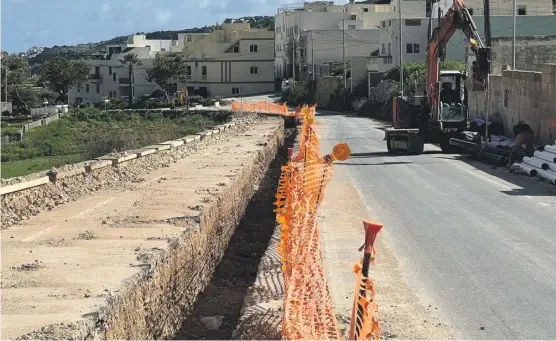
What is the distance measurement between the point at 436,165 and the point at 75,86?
89069 mm

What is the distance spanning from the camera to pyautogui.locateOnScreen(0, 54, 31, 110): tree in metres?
91.9

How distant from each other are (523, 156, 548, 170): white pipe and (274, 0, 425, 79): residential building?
59.7m

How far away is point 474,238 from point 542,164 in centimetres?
917

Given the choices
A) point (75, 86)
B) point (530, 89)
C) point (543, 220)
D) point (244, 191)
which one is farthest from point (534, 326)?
point (75, 86)

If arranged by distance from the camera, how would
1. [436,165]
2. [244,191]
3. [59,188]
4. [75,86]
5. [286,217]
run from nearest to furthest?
1. [286,217]
2. [59,188]
3. [244,191]
4. [436,165]
5. [75,86]

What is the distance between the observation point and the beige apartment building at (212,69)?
336 feet

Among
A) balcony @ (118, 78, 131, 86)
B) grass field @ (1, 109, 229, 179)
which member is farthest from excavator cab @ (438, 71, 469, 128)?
balcony @ (118, 78, 131, 86)

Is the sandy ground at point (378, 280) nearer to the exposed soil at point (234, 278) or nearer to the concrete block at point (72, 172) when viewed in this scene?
the exposed soil at point (234, 278)

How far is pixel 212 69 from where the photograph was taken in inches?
4033

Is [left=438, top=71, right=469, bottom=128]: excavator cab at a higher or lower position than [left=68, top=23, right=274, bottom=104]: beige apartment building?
lower

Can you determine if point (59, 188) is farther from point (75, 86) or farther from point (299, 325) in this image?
point (75, 86)

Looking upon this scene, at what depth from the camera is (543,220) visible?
16391mm

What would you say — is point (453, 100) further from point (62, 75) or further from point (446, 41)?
point (62, 75)

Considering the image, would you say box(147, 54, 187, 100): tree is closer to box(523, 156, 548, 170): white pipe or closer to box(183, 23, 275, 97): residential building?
box(183, 23, 275, 97): residential building
